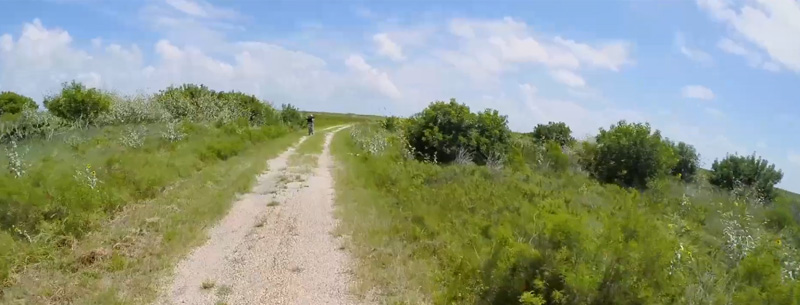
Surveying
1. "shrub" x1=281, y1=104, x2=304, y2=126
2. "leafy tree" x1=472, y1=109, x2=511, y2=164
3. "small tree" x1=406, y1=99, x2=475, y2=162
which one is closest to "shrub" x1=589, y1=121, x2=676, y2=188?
"leafy tree" x1=472, y1=109, x2=511, y2=164

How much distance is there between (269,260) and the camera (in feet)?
32.0

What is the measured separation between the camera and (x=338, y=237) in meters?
11.5

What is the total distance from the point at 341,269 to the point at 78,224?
5167mm

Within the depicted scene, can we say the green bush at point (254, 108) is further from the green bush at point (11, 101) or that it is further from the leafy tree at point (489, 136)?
the leafy tree at point (489, 136)

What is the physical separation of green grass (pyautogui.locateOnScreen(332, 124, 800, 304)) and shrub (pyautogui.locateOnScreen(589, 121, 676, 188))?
8.35 meters

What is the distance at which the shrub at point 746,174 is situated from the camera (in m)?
27.7

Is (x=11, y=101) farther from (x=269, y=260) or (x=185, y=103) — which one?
(x=269, y=260)

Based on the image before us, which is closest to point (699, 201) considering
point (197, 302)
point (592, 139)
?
point (592, 139)

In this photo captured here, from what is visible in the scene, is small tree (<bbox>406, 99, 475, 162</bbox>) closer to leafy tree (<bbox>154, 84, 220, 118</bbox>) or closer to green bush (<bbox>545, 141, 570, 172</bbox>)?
green bush (<bbox>545, 141, 570, 172</bbox>)

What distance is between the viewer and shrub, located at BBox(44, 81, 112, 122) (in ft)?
123

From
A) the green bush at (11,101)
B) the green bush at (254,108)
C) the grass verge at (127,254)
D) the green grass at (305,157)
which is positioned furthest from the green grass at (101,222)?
the green bush at (11,101)

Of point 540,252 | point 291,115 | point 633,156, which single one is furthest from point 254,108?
point 540,252

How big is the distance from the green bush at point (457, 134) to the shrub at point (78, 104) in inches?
891

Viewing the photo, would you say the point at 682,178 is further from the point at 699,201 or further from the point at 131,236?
the point at 131,236
